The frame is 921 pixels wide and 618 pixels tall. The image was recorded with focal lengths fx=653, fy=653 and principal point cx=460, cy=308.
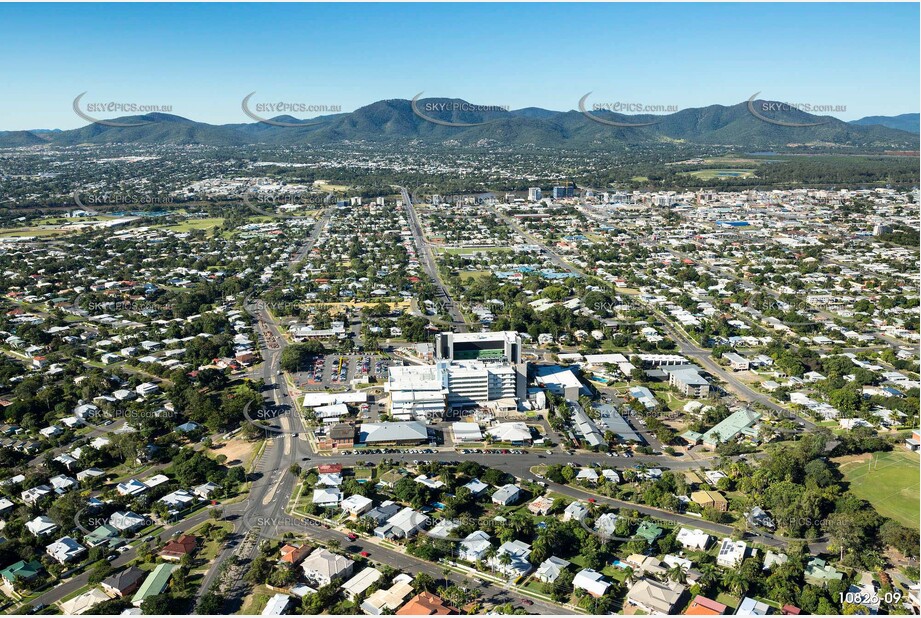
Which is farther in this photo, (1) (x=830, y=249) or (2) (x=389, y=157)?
(2) (x=389, y=157)

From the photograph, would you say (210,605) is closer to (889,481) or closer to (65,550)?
(65,550)

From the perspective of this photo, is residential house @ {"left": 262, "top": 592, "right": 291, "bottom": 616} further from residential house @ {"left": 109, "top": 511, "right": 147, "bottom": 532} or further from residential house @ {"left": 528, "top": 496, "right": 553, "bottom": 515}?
residential house @ {"left": 528, "top": 496, "right": 553, "bottom": 515}

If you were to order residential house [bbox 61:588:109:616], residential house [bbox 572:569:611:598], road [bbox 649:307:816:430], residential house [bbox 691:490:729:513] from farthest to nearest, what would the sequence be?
road [bbox 649:307:816:430]
residential house [bbox 691:490:729:513]
residential house [bbox 572:569:611:598]
residential house [bbox 61:588:109:616]

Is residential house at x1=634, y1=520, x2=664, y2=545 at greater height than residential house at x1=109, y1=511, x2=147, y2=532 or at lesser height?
lesser

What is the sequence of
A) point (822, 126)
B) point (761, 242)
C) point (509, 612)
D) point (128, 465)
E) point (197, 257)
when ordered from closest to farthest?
point (509, 612) → point (128, 465) → point (197, 257) → point (761, 242) → point (822, 126)

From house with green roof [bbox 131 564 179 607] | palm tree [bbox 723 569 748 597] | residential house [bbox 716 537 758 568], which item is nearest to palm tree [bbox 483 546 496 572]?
palm tree [bbox 723 569 748 597]

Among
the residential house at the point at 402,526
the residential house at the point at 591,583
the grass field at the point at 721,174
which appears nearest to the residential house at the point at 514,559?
the residential house at the point at 591,583

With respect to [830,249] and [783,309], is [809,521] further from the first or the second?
[830,249]

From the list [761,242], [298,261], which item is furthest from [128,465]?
[761,242]
